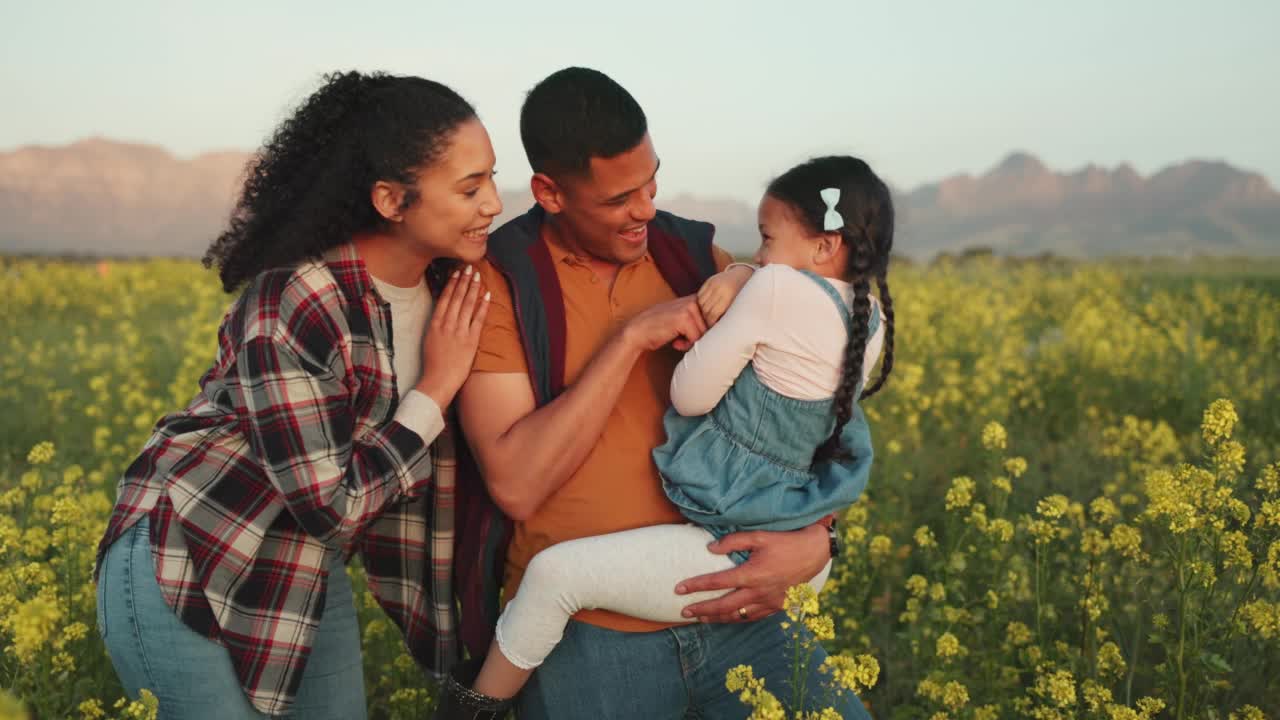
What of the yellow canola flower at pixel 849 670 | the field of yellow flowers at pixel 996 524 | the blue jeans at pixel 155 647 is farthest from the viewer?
the field of yellow flowers at pixel 996 524

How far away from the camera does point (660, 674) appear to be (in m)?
2.13

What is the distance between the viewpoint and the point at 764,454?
2.16m

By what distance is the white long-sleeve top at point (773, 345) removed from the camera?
2.05 metres

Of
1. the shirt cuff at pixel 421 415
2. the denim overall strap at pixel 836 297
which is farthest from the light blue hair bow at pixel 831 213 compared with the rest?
the shirt cuff at pixel 421 415

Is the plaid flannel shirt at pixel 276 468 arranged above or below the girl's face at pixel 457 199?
below

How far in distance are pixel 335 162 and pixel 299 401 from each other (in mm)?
583

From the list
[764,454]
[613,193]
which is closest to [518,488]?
[764,454]

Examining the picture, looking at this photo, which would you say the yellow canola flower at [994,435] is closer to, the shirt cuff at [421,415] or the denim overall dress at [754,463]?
the denim overall dress at [754,463]

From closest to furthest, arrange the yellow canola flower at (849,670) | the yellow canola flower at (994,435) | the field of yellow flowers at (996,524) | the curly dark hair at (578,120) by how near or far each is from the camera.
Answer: the yellow canola flower at (849,670) → the curly dark hair at (578,120) → the field of yellow flowers at (996,524) → the yellow canola flower at (994,435)

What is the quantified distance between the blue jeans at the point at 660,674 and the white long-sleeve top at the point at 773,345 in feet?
1.82

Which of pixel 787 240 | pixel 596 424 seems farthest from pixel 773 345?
pixel 596 424

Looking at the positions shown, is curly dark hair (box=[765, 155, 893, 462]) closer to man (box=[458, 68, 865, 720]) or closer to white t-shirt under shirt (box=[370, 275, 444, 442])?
man (box=[458, 68, 865, 720])

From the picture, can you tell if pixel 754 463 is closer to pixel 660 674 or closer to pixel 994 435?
pixel 660 674

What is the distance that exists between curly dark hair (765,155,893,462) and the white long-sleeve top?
0.04 meters
